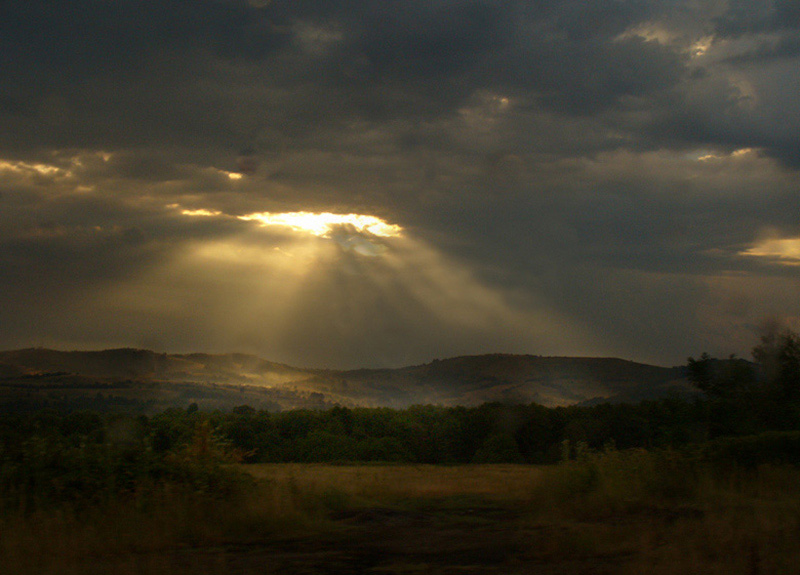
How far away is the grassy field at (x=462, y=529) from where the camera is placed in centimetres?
667

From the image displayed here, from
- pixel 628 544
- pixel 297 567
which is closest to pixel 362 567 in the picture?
pixel 297 567

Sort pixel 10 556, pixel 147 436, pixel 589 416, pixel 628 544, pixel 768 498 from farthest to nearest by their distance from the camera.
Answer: pixel 589 416, pixel 147 436, pixel 768 498, pixel 628 544, pixel 10 556

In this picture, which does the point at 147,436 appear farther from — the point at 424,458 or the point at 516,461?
the point at 424,458

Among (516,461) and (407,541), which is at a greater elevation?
(407,541)

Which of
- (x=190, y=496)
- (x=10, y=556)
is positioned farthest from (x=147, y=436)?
(x=10, y=556)

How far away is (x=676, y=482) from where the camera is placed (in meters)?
10.8

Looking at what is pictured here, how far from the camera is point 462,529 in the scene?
9109 mm

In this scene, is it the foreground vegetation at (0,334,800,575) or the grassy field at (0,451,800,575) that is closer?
the grassy field at (0,451,800,575)

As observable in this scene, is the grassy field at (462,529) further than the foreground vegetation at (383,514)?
No

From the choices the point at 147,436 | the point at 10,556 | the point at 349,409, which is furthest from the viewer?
the point at 349,409

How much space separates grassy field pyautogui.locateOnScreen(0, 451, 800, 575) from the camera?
667 cm

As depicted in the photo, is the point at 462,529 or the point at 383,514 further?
the point at 383,514

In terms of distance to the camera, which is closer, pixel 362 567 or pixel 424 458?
pixel 362 567

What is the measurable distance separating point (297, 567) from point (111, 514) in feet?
11.3
